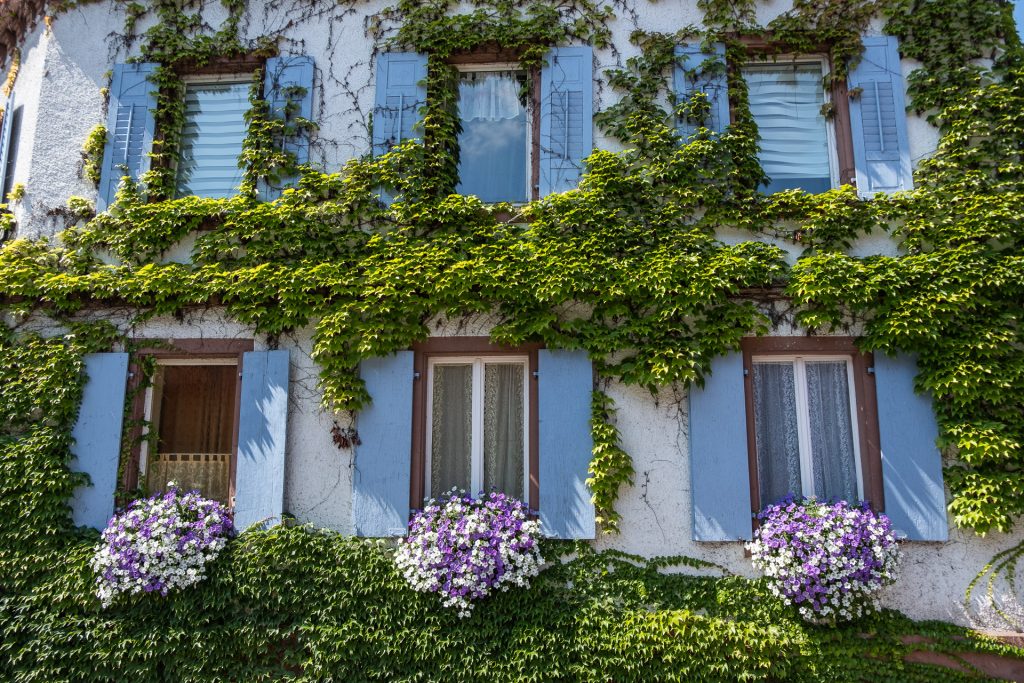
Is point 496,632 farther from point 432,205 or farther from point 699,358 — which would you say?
point 432,205

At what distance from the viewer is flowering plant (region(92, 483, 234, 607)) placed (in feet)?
18.7

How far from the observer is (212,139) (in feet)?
24.0

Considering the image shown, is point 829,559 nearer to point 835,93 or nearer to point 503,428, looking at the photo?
point 503,428

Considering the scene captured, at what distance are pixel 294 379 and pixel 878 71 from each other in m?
6.14

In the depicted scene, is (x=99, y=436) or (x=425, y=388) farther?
(x=425, y=388)

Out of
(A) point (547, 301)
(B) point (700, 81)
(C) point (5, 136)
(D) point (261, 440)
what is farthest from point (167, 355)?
(B) point (700, 81)

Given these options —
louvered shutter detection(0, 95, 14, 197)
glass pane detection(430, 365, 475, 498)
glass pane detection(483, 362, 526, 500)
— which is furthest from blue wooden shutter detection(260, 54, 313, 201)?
louvered shutter detection(0, 95, 14, 197)

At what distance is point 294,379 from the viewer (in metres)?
6.47

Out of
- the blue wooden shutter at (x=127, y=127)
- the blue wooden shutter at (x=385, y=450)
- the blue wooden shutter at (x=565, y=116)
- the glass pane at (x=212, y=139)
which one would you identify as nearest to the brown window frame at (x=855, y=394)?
the blue wooden shutter at (x=565, y=116)

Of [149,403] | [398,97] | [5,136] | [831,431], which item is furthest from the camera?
[5,136]

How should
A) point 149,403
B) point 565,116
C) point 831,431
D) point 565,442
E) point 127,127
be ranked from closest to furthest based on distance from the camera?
point 565,442, point 831,431, point 149,403, point 565,116, point 127,127

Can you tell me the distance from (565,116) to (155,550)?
17.1ft

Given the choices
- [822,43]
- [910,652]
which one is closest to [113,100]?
[822,43]

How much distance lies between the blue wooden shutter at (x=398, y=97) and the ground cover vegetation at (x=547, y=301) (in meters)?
0.15
